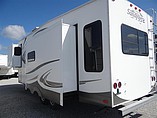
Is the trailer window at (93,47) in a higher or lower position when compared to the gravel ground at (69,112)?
higher

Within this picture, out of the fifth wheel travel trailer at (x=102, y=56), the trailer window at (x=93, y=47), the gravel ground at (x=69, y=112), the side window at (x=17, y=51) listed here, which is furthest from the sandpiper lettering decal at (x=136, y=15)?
the side window at (x=17, y=51)

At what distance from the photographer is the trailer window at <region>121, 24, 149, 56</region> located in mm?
3390

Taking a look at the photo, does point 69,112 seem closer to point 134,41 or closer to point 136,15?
point 134,41

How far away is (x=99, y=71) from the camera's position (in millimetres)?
3160

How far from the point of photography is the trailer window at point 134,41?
339cm

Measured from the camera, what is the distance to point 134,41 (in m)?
3.77

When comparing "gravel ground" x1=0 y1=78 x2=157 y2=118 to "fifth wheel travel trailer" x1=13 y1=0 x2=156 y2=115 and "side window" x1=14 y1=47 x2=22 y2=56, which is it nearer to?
"fifth wheel travel trailer" x1=13 y1=0 x2=156 y2=115

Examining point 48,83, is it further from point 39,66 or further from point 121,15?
point 121,15

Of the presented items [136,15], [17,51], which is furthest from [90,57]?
[17,51]

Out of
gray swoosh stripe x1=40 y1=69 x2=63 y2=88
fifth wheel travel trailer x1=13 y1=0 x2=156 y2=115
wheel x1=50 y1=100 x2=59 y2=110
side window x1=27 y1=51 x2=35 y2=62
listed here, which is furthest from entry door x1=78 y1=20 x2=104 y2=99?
side window x1=27 y1=51 x2=35 y2=62

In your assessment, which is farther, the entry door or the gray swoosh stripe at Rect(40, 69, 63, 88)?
the gray swoosh stripe at Rect(40, 69, 63, 88)

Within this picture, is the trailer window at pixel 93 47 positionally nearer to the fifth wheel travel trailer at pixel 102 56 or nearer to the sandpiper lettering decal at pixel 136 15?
the fifth wheel travel trailer at pixel 102 56

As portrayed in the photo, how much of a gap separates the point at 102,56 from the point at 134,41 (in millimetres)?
1220

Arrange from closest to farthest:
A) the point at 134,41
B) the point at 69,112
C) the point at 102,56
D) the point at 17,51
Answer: the point at 102,56
the point at 134,41
the point at 69,112
the point at 17,51
